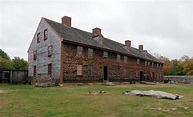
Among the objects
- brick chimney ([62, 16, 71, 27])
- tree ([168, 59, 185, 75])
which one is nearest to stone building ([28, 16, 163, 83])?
brick chimney ([62, 16, 71, 27])

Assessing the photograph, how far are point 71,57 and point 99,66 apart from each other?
5.53 m

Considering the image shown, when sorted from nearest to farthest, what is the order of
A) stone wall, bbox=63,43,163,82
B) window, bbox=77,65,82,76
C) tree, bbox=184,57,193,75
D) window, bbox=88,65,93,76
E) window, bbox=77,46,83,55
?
stone wall, bbox=63,43,163,82 < window, bbox=77,65,82,76 < window, bbox=77,46,83,55 < window, bbox=88,65,93,76 < tree, bbox=184,57,193,75

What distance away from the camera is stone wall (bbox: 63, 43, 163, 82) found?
79.0ft

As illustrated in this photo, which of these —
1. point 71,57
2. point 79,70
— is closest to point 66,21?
point 71,57

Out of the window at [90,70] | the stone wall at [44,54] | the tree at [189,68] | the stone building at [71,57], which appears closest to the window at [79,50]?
the stone building at [71,57]

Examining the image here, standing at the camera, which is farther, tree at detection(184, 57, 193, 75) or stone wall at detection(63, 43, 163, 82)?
tree at detection(184, 57, 193, 75)

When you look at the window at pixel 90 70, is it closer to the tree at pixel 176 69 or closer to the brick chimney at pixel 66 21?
the brick chimney at pixel 66 21

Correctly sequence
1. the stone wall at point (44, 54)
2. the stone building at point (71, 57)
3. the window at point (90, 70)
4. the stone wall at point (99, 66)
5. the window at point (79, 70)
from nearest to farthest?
1. the stone building at point (71, 57)
2. the stone wall at point (99, 66)
3. the stone wall at point (44, 54)
4. the window at point (79, 70)
5. the window at point (90, 70)

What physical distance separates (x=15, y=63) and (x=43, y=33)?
898 inches

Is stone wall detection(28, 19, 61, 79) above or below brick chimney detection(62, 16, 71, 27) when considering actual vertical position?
below

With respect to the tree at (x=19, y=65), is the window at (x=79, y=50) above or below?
above

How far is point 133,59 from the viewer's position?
3709 cm

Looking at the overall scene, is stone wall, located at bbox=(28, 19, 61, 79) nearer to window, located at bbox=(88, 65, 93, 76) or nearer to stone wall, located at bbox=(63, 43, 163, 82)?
stone wall, located at bbox=(63, 43, 163, 82)

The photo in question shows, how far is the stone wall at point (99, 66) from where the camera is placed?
79.0 feet
